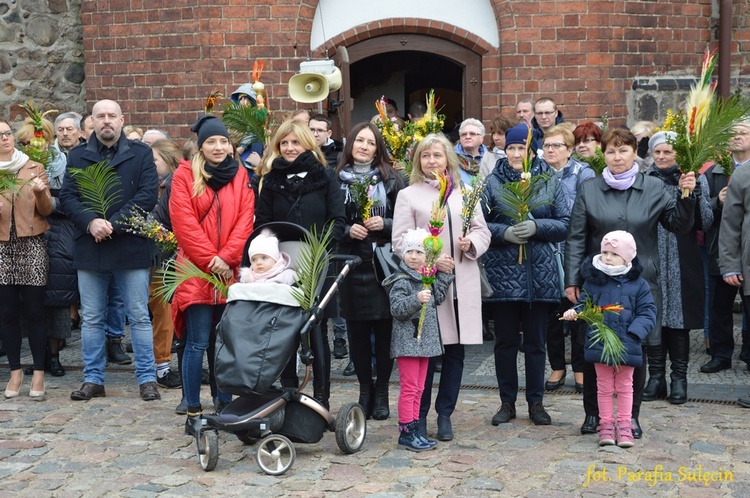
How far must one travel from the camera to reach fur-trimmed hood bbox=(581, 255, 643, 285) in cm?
664

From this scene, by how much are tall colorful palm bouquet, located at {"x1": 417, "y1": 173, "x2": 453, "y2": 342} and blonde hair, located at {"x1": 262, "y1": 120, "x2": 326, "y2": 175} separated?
0.92 m

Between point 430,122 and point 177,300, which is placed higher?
point 430,122

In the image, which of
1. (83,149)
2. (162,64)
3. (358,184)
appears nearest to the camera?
(358,184)

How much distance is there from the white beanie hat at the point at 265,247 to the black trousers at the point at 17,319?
272 cm

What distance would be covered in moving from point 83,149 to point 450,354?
328cm

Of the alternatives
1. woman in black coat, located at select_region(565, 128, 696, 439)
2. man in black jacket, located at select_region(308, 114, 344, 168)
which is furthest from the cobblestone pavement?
man in black jacket, located at select_region(308, 114, 344, 168)

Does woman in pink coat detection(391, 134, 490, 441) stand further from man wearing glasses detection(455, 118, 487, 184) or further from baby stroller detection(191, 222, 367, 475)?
man wearing glasses detection(455, 118, 487, 184)

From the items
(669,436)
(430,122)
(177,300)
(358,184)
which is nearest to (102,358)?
(177,300)

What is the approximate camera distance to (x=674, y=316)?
784 cm

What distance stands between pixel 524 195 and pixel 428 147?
700 mm

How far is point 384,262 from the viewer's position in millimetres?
7160

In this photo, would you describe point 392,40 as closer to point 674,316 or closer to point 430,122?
point 430,122

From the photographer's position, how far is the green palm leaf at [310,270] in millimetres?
6402

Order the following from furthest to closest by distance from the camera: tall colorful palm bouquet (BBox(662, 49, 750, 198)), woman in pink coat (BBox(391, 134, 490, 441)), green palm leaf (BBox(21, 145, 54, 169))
Result: green palm leaf (BBox(21, 145, 54, 169)), woman in pink coat (BBox(391, 134, 490, 441)), tall colorful palm bouquet (BBox(662, 49, 750, 198))
